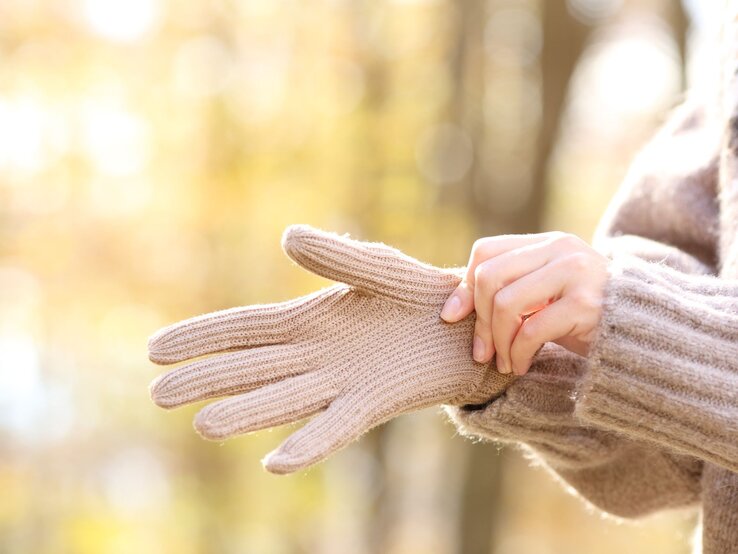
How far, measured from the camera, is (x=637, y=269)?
937 millimetres

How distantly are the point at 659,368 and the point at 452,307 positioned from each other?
0.92ft

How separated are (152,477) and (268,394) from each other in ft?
24.1

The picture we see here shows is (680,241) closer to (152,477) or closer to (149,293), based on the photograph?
(149,293)

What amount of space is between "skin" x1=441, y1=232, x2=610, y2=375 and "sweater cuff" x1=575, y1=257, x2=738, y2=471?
3cm

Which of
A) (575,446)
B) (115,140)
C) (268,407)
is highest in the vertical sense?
(268,407)

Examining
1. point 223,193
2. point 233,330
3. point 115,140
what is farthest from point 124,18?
point 233,330

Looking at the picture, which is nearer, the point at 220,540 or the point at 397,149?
the point at 397,149

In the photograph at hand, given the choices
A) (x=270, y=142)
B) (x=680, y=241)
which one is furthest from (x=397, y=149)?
(x=680, y=241)

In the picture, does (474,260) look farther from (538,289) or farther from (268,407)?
(268,407)

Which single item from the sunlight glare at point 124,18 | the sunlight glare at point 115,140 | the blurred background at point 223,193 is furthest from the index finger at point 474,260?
the sunlight glare at point 124,18

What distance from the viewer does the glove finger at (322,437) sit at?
927mm

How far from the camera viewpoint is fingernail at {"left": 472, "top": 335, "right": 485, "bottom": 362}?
3.54 ft

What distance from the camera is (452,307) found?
1.09 m

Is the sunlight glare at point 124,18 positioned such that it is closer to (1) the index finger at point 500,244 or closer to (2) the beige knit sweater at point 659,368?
(2) the beige knit sweater at point 659,368
